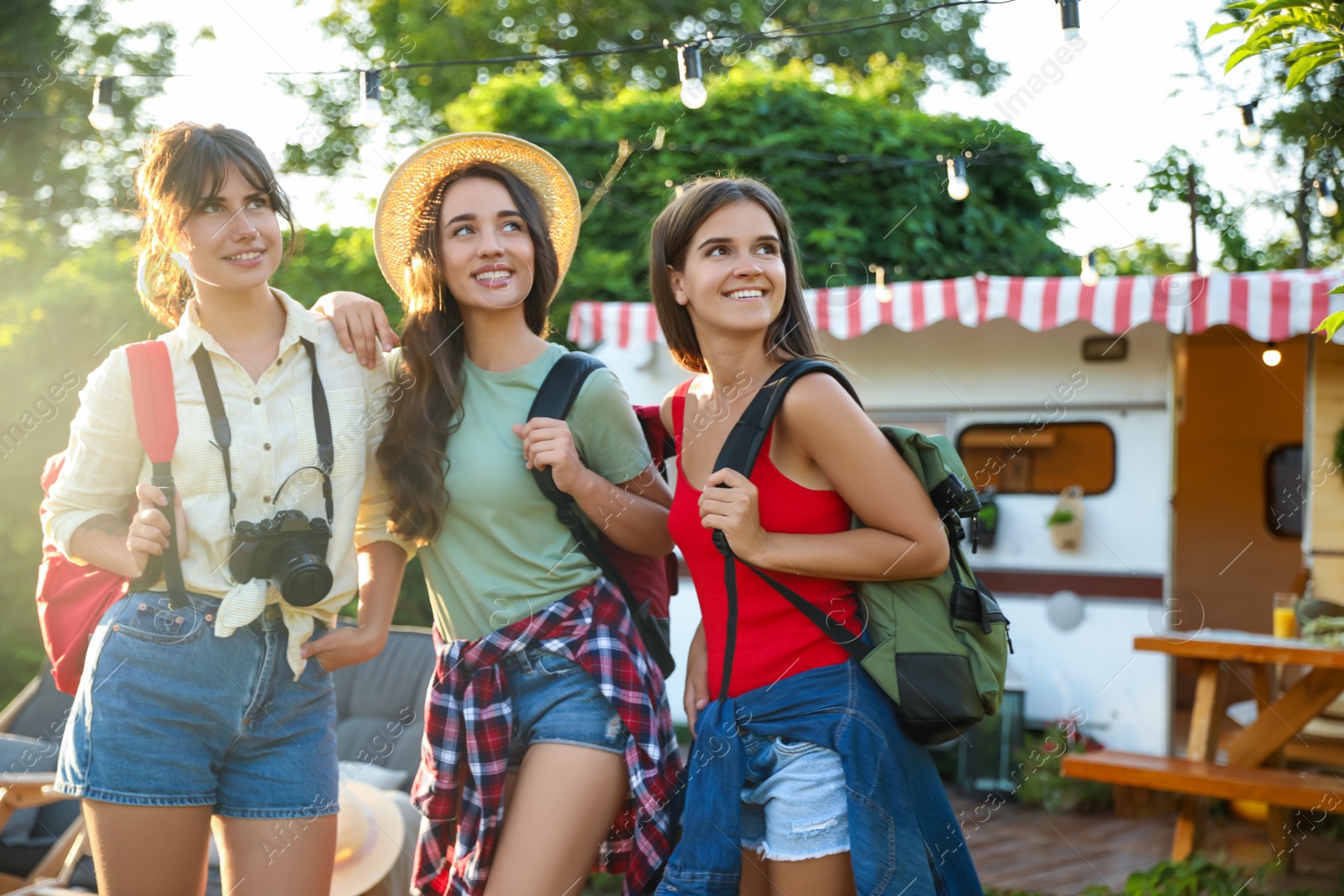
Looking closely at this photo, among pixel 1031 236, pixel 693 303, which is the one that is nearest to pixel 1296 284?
pixel 693 303

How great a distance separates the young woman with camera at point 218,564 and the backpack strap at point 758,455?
78 cm

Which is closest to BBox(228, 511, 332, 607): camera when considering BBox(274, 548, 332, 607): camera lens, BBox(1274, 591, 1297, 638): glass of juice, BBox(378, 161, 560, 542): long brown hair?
BBox(274, 548, 332, 607): camera lens

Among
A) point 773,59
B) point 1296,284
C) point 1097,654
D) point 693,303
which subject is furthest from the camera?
point 773,59

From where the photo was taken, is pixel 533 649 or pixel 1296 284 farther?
pixel 1296 284

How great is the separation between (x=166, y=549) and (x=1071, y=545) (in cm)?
599

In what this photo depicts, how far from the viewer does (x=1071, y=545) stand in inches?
276

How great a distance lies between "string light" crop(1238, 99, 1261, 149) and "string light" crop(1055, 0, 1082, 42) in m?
1.24

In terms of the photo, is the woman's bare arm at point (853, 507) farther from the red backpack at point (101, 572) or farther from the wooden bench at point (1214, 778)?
the wooden bench at point (1214, 778)

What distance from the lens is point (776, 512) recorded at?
217 cm

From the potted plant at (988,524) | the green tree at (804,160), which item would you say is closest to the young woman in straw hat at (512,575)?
the potted plant at (988,524)

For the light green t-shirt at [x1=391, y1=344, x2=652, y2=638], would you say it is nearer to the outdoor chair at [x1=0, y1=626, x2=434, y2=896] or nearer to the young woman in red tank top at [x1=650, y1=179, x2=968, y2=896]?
the young woman in red tank top at [x1=650, y1=179, x2=968, y2=896]

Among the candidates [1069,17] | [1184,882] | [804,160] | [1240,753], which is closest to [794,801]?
[1069,17]

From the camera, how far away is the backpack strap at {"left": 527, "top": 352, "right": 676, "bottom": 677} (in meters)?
2.37

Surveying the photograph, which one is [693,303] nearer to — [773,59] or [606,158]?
[606,158]
